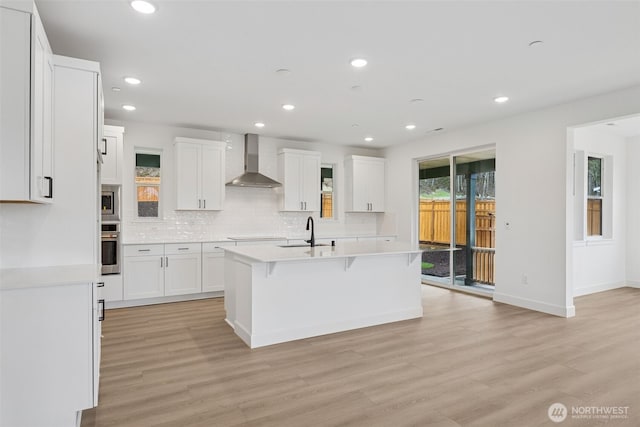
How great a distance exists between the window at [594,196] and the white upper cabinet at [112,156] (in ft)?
24.0

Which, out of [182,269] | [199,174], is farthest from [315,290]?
[199,174]

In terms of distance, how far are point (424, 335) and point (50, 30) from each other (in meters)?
4.30

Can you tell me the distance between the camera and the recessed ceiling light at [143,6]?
2.52 meters

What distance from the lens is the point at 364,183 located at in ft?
24.7

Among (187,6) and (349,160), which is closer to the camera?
(187,6)

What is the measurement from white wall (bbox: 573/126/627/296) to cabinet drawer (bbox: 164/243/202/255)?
19.2 ft

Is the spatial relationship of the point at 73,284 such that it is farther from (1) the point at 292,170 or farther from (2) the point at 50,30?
(1) the point at 292,170

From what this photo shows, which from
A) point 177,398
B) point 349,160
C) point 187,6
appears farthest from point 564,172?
point 177,398

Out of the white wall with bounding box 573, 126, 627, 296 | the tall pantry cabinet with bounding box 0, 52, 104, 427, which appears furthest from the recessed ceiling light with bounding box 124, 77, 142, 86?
the white wall with bounding box 573, 126, 627, 296

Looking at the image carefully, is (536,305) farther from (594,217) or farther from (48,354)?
(48,354)

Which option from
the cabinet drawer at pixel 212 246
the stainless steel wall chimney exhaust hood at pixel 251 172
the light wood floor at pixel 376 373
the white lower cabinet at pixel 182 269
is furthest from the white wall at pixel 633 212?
the white lower cabinet at pixel 182 269

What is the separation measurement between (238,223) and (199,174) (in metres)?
1.09

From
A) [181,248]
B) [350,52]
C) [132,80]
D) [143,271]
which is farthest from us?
[181,248]

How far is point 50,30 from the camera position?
9.55ft
